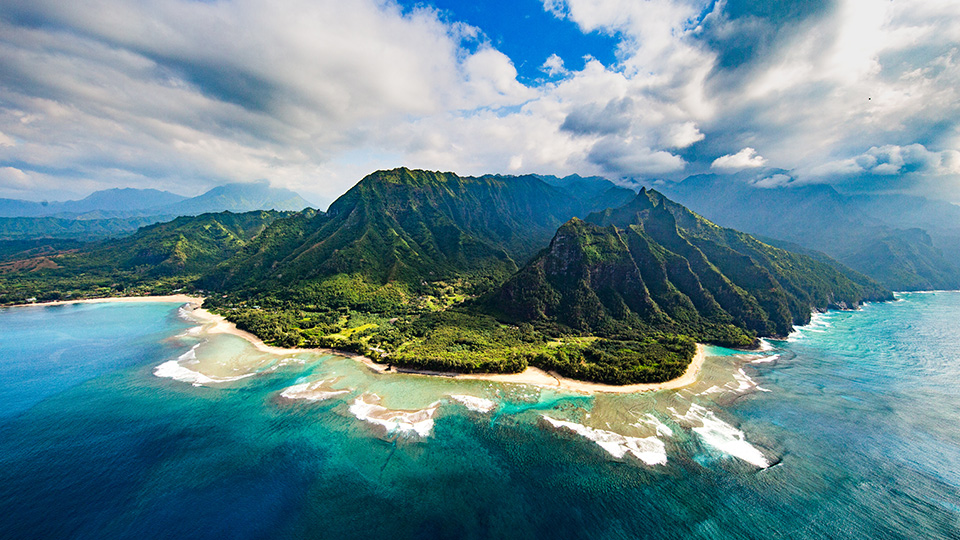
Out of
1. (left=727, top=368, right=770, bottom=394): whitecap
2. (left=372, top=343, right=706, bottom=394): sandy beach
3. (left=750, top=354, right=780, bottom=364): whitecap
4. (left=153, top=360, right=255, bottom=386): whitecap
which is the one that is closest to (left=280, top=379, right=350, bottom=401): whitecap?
(left=372, top=343, right=706, bottom=394): sandy beach

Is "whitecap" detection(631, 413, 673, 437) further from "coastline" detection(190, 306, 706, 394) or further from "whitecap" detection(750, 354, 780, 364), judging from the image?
"whitecap" detection(750, 354, 780, 364)

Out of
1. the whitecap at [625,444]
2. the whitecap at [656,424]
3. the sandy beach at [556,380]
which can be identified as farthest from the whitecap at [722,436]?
the whitecap at [625,444]

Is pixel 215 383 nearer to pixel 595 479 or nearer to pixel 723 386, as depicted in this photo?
pixel 595 479

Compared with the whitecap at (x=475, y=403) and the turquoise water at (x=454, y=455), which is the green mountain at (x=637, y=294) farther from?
the whitecap at (x=475, y=403)

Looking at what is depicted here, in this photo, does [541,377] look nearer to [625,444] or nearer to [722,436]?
[625,444]

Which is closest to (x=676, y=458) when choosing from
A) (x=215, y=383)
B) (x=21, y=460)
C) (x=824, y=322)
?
(x=215, y=383)
